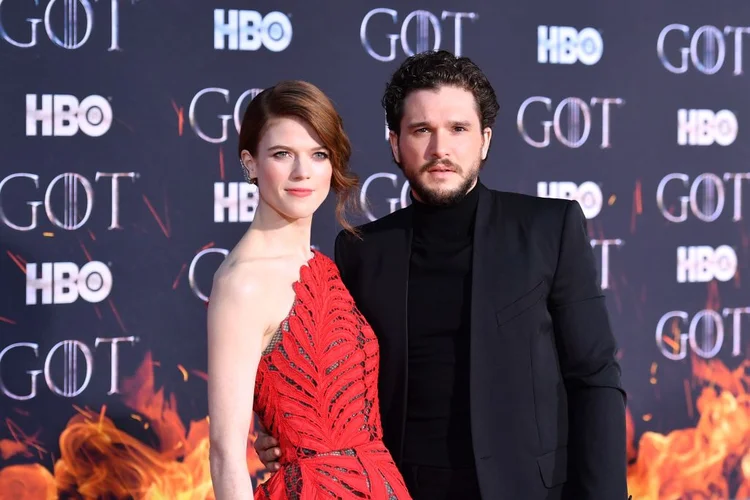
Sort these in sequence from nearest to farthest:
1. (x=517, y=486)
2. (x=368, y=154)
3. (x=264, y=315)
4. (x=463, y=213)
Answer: (x=264, y=315) < (x=517, y=486) < (x=463, y=213) < (x=368, y=154)

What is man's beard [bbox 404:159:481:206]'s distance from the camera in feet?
6.95

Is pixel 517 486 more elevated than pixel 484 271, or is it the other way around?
pixel 484 271

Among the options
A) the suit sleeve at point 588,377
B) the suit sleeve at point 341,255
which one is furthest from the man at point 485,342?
the suit sleeve at point 341,255

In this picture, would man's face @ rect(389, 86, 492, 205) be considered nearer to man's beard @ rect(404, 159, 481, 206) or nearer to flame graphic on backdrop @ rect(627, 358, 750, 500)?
man's beard @ rect(404, 159, 481, 206)

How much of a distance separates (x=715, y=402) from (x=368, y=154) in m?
1.88

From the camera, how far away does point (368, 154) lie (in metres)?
3.64

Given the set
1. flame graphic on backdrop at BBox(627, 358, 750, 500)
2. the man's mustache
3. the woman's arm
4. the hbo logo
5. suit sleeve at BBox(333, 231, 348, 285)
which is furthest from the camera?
flame graphic on backdrop at BBox(627, 358, 750, 500)

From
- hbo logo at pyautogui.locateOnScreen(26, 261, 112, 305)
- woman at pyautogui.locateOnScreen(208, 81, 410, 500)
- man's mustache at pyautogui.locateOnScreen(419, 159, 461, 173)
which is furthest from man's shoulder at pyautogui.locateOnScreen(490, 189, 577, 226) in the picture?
hbo logo at pyautogui.locateOnScreen(26, 261, 112, 305)

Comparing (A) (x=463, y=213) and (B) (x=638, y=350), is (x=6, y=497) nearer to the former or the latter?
(A) (x=463, y=213)

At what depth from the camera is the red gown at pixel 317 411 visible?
6.32ft

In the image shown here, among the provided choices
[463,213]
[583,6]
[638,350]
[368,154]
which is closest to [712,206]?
[638,350]

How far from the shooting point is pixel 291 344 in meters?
1.95

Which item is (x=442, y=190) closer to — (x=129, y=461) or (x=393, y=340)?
(x=393, y=340)

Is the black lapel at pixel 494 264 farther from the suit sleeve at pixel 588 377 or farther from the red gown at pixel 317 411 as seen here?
the red gown at pixel 317 411
